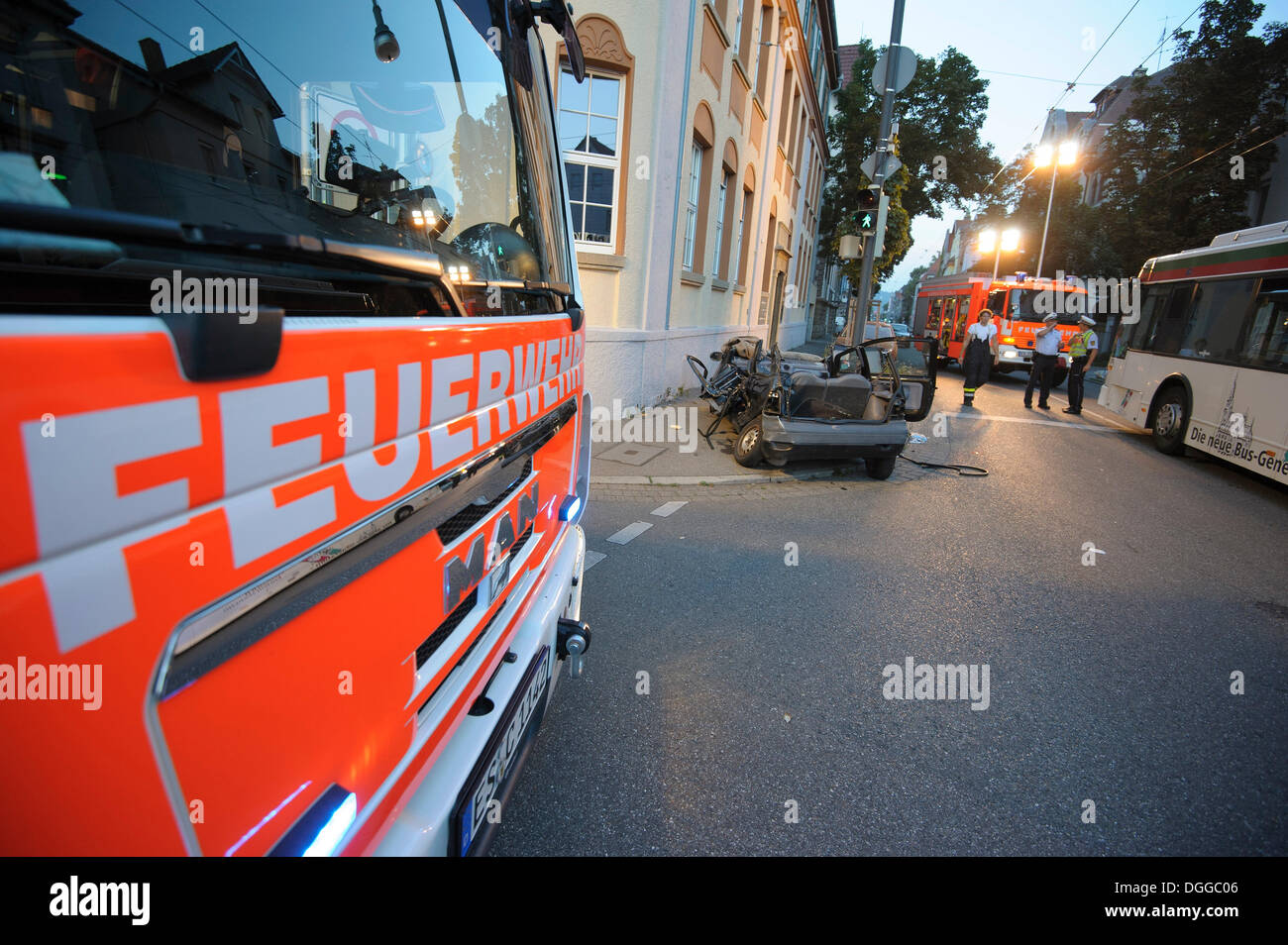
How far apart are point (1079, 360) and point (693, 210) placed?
27.4 feet

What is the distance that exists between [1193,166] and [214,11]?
30.7 metres

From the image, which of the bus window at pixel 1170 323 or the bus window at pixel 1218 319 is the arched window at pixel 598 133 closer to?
the bus window at pixel 1218 319

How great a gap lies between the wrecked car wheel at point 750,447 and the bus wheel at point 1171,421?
6417mm

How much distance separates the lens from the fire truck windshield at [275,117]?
83cm

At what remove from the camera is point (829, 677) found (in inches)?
119

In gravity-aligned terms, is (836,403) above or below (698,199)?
below

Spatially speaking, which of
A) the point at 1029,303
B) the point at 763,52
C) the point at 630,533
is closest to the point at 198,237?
the point at 630,533

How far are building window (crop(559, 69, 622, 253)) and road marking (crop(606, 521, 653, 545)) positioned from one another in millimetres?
4405

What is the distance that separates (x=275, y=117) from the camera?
1171mm

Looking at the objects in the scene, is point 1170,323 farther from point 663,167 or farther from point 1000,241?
point 1000,241

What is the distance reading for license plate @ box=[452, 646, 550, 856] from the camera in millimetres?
1367

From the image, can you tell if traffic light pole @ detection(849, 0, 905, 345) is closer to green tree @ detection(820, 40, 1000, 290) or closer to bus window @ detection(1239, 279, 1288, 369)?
bus window @ detection(1239, 279, 1288, 369)
